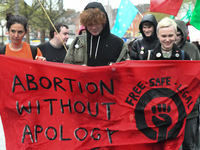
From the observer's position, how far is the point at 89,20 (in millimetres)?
3791

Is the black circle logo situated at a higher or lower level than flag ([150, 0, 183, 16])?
lower

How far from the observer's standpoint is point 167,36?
3809 millimetres

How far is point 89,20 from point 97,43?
29cm

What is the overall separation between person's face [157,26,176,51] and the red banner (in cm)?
23

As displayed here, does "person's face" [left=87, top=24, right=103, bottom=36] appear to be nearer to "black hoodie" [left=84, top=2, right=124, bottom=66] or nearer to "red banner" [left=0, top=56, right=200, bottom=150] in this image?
"black hoodie" [left=84, top=2, right=124, bottom=66]

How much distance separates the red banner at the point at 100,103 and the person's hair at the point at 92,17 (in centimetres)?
48

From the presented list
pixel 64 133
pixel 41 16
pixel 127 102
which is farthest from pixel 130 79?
pixel 41 16

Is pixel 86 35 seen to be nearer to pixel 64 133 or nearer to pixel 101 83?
pixel 101 83

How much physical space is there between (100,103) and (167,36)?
0.95m

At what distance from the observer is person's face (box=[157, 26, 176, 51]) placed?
12.4 ft

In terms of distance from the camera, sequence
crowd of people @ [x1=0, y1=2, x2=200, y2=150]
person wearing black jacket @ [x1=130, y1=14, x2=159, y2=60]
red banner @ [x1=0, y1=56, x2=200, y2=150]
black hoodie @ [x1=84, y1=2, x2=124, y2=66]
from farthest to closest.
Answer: person wearing black jacket @ [x1=130, y1=14, x2=159, y2=60] → black hoodie @ [x1=84, y1=2, x2=124, y2=66] → crowd of people @ [x1=0, y1=2, x2=200, y2=150] → red banner @ [x1=0, y1=56, x2=200, y2=150]

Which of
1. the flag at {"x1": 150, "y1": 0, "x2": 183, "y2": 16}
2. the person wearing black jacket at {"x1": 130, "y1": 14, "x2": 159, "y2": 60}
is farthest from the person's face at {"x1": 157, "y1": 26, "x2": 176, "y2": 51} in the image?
the flag at {"x1": 150, "y1": 0, "x2": 183, "y2": 16}

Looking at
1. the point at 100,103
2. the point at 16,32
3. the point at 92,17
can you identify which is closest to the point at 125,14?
the point at 16,32

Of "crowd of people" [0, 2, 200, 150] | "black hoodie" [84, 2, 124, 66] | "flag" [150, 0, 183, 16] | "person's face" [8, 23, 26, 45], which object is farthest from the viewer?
"flag" [150, 0, 183, 16]
